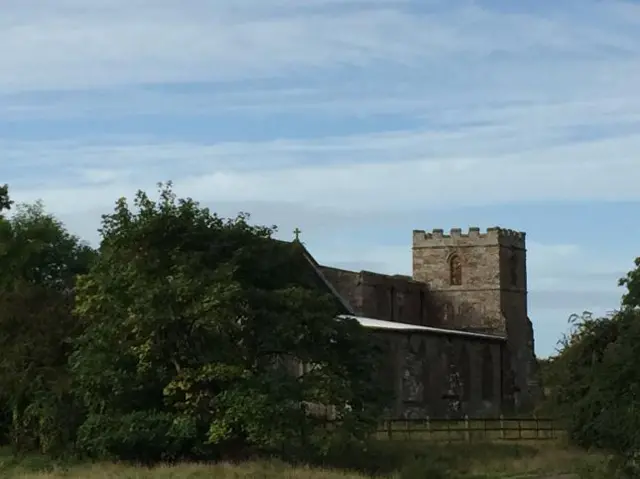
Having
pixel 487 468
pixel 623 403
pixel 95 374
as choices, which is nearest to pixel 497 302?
pixel 487 468

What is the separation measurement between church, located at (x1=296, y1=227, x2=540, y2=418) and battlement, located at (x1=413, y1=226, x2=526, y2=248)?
0.07 metres

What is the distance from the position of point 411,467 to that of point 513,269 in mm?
57410

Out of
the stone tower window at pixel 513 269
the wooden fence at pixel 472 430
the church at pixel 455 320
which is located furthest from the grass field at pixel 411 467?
the stone tower window at pixel 513 269

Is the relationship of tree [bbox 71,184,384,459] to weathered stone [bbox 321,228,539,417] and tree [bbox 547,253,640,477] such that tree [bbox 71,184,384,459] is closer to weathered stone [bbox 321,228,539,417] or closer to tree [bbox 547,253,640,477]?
tree [bbox 547,253,640,477]

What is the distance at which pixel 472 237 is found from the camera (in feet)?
303

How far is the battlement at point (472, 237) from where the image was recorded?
3612 inches

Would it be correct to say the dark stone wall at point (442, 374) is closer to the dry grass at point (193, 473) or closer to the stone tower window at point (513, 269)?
the stone tower window at point (513, 269)

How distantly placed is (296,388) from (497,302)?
54.1 m

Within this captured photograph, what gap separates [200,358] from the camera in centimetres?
3884

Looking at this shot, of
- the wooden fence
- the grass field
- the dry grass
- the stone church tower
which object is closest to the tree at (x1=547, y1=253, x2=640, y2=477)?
the grass field

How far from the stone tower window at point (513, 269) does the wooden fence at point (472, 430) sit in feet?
132

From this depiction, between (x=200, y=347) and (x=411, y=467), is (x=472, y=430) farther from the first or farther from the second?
(x=200, y=347)

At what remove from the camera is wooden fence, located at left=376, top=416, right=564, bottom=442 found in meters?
48.5

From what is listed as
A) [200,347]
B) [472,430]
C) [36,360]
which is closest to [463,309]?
[472,430]
